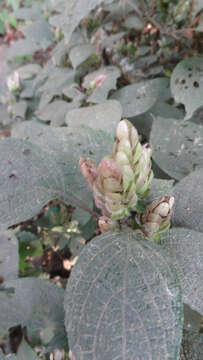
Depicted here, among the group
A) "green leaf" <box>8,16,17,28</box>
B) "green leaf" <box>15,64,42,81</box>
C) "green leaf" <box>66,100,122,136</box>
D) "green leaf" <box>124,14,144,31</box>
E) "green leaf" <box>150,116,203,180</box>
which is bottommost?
"green leaf" <box>150,116,203,180</box>

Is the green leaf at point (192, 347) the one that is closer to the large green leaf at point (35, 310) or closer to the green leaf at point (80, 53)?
the large green leaf at point (35, 310)

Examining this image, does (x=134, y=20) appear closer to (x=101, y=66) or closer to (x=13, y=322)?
(x=101, y=66)

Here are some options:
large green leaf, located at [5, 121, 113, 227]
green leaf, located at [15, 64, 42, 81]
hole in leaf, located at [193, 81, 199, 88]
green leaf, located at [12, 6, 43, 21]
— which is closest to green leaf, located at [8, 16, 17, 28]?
green leaf, located at [12, 6, 43, 21]

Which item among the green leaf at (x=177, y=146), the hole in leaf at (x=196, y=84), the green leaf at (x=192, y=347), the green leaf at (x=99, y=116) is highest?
the hole in leaf at (x=196, y=84)

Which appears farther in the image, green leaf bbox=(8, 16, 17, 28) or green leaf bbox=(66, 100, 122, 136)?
green leaf bbox=(8, 16, 17, 28)

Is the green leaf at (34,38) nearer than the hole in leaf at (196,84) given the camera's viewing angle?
No

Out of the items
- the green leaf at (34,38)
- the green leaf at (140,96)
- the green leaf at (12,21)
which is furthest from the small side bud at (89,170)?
the green leaf at (12,21)

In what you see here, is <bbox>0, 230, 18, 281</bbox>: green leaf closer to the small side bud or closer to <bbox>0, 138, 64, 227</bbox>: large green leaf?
<bbox>0, 138, 64, 227</bbox>: large green leaf
